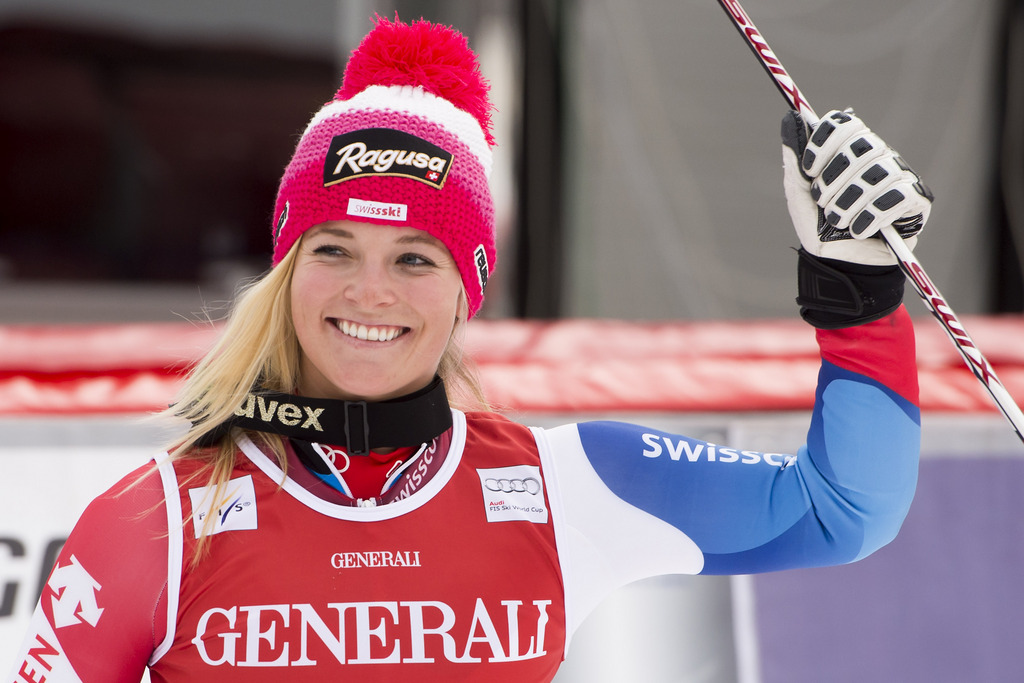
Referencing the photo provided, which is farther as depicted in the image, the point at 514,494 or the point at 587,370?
the point at 587,370

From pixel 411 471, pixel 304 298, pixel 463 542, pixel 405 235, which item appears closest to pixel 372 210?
pixel 405 235

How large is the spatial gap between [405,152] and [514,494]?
547 millimetres

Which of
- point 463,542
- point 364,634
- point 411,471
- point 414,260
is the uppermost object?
point 414,260

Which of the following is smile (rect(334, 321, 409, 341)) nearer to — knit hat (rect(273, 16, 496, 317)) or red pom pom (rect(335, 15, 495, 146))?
knit hat (rect(273, 16, 496, 317))

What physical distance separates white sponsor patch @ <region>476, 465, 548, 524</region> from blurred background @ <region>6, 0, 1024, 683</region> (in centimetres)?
64

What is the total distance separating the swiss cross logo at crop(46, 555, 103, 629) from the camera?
53.4 inches

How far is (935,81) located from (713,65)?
104 cm

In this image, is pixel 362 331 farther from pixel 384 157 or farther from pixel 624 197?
pixel 624 197

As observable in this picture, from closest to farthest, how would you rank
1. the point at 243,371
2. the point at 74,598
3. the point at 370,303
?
1. the point at 74,598
2. the point at 370,303
3. the point at 243,371

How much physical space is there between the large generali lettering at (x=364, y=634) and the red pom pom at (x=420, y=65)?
79 centimetres

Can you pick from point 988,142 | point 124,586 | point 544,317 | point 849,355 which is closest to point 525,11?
point 544,317

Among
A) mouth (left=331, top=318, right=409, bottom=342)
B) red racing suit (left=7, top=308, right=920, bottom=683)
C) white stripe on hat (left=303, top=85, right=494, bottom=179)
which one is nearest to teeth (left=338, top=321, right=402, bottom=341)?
mouth (left=331, top=318, right=409, bottom=342)

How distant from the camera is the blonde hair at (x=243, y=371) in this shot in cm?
153

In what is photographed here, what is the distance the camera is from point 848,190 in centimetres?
142
